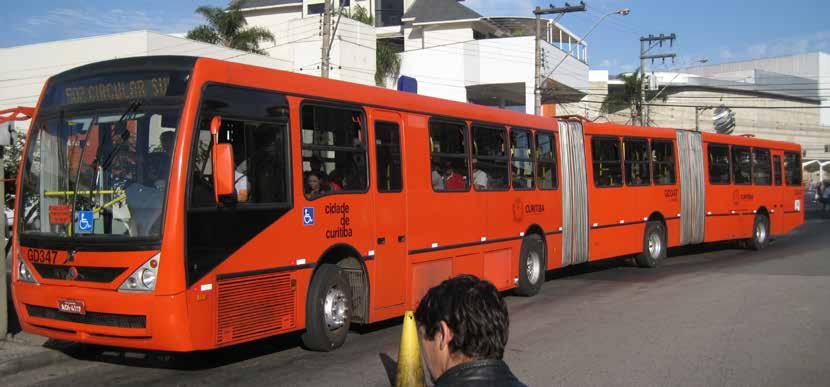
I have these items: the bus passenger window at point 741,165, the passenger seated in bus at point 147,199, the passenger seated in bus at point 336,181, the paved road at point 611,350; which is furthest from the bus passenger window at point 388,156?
the bus passenger window at point 741,165

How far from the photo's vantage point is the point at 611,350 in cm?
880

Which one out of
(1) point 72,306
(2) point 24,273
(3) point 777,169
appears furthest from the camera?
(3) point 777,169

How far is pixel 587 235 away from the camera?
51.4ft

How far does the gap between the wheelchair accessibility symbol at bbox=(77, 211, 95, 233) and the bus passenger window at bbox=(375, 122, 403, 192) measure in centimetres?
358

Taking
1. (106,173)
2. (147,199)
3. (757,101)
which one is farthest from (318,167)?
(757,101)

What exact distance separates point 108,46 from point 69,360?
24566mm

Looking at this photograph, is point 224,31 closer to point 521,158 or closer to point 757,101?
point 521,158

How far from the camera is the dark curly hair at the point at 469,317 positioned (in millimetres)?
2689

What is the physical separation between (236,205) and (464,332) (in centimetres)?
535

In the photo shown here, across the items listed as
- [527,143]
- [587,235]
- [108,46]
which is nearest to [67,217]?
[527,143]

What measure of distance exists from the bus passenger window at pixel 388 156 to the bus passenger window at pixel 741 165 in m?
14.4

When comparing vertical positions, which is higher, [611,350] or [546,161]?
[546,161]

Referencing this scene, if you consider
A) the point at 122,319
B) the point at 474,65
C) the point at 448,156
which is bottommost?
the point at 122,319

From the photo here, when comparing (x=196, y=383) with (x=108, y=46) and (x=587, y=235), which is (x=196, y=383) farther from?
(x=108, y=46)
